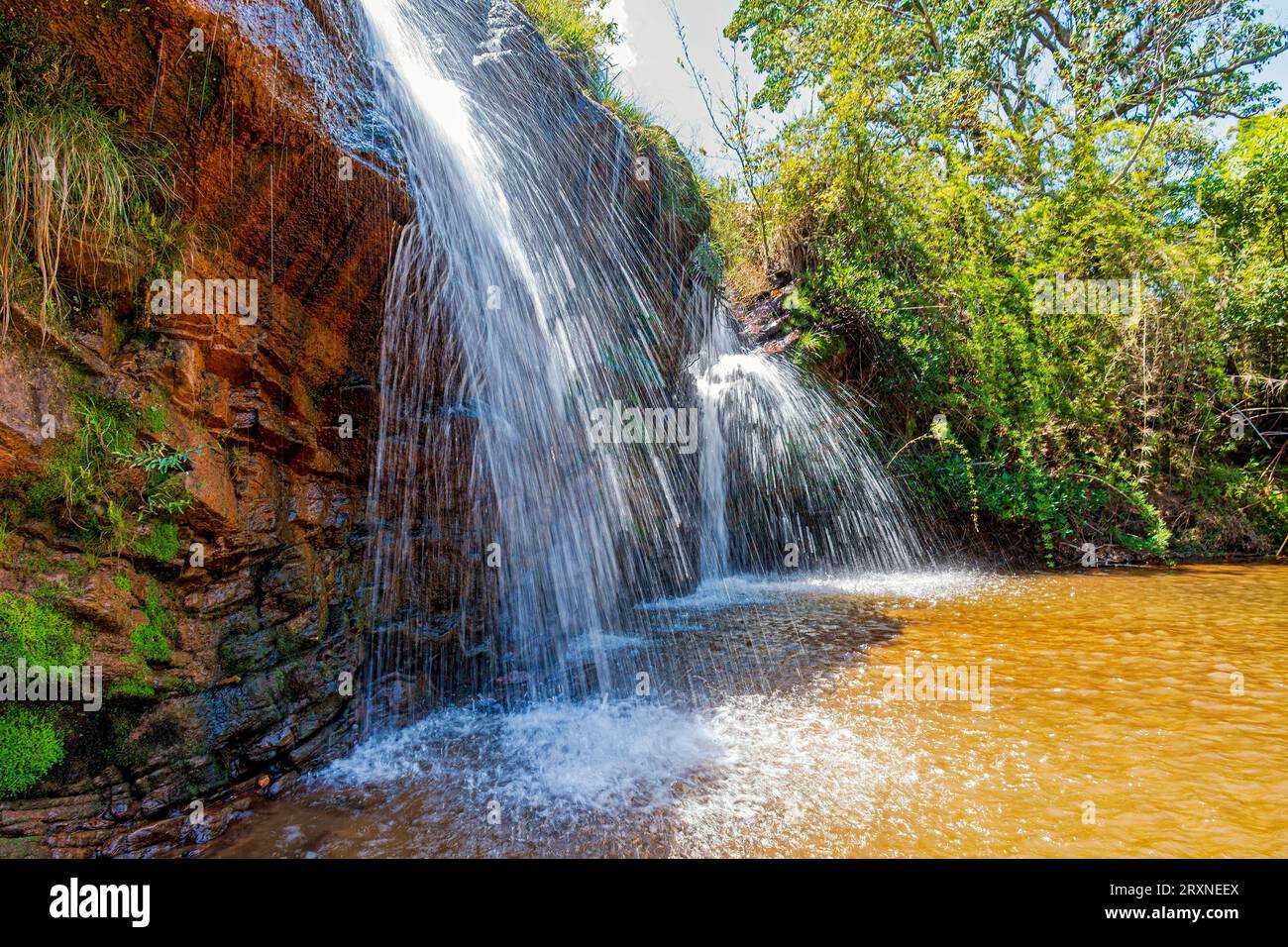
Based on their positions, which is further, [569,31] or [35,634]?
[569,31]

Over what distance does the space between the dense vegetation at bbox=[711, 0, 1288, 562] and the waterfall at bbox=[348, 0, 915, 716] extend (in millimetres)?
2690

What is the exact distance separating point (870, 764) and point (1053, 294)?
33.6 ft

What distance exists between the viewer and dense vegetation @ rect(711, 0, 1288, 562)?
905cm

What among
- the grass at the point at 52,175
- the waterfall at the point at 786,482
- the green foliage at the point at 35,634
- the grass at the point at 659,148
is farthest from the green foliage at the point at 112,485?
the waterfall at the point at 786,482

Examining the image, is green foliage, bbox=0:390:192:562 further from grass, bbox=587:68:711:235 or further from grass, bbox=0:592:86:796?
grass, bbox=587:68:711:235

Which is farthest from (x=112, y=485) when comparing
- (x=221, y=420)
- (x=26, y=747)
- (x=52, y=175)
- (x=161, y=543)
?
(x=52, y=175)

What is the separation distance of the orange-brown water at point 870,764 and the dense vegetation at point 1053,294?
16.7ft

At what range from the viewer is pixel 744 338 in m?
10.6

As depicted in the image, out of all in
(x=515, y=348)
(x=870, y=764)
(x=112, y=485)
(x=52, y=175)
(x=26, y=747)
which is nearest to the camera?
(x=26, y=747)

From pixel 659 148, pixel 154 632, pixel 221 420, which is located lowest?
pixel 154 632

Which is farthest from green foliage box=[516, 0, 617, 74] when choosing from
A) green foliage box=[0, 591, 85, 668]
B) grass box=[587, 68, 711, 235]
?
green foliage box=[0, 591, 85, 668]

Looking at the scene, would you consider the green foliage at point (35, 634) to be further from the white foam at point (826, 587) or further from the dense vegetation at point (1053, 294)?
the dense vegetation at point (1053, 294)

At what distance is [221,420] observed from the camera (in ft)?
10.4

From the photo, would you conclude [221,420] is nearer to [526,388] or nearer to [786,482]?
[526,388]
